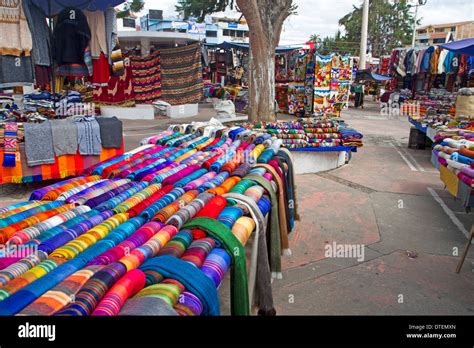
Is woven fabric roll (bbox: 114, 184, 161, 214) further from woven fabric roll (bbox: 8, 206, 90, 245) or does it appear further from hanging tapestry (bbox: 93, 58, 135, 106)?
hanging tapestry (bbox: 93, 58, 135, 106)

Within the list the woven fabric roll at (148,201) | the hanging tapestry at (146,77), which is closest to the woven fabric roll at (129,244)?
the woven fabric roll at (148,201)

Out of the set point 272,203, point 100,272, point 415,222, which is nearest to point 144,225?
point 100,272

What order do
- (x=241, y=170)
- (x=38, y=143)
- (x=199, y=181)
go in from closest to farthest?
(x=199, y=181), (x=241, y=170), (x=38, y=143)

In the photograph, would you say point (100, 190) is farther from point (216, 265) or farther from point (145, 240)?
point (216, 265)

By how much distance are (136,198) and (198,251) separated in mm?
895

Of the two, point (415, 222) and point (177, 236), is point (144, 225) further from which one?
point (415, 222)

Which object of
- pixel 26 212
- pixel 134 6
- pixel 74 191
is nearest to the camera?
pixel 26 212

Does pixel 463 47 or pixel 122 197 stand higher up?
pixel 463 47

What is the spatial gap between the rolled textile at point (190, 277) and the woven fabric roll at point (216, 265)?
89 millimetres

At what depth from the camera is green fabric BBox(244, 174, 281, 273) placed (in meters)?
3.06

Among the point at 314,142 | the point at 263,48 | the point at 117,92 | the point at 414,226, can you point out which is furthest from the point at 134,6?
the point at 414,226

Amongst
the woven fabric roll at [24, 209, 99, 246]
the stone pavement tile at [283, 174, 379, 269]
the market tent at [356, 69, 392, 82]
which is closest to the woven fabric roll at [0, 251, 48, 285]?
the woven fabric roll at [24, 209, 99, 246]

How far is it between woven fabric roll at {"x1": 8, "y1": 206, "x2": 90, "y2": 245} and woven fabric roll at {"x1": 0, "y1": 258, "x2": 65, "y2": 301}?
27 centimetres

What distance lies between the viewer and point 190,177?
3.13 meters
